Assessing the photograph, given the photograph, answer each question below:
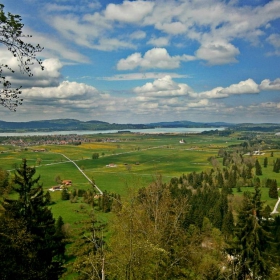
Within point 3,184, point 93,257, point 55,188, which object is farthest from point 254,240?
point 55,188

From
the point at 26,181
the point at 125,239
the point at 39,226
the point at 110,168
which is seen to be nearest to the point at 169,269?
the point at 125,239

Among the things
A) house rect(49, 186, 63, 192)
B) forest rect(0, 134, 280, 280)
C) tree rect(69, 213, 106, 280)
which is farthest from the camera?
house rect(49, 186, 63, 192)

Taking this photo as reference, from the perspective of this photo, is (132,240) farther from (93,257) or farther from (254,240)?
(254,240)

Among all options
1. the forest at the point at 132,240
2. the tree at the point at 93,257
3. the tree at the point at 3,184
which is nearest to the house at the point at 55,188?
the forest at the point at 132,240

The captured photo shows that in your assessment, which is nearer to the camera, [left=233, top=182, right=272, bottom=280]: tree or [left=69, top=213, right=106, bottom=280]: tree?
[left=69, top=213, right=106, bottom=280]: tree

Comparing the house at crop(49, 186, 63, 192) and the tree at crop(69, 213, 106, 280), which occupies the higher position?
the tree at crop(69, 213, 106, 280)

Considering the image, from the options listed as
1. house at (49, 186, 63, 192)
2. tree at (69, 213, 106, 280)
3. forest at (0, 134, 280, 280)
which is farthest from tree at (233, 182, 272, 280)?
house at (49, 186, 63, 192)

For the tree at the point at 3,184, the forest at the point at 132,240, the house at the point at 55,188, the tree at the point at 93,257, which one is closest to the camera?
the tree at the point at 93,257

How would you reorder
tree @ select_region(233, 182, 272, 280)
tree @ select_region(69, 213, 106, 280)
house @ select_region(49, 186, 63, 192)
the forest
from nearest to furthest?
tree @ select_region(69, 213, 106, 280)
the forest
tree @ select_region(233, 182, 272, 280)
house @ select_region(49, 186, 63, 192)

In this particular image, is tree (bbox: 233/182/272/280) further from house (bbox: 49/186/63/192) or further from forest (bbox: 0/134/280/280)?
house (bbox: 49/186/63/192)

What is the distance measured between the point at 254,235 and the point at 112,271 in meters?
15.8

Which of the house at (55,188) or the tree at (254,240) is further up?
the tree at (254,240)

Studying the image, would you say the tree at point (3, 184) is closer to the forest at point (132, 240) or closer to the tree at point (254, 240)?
the forest at point (132, 240)

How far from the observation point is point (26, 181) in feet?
70.3
